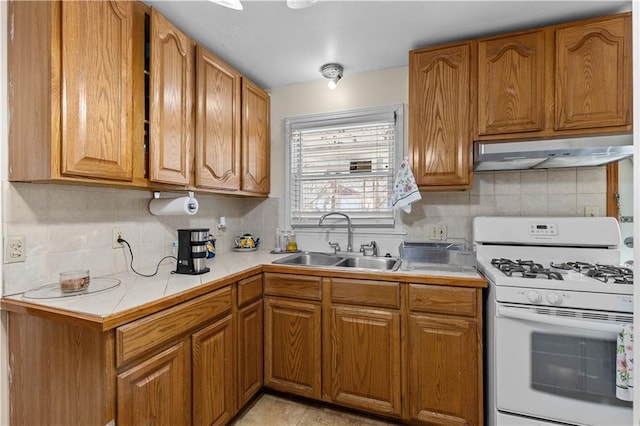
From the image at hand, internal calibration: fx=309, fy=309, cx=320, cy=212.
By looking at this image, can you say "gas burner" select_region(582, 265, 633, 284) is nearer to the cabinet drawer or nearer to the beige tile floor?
the cabinet drawer

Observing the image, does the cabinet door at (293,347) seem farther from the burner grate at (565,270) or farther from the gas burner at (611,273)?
the gas burner at (611,273)

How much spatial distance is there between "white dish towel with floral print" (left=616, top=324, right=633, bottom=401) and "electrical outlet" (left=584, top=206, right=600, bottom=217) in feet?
3.05

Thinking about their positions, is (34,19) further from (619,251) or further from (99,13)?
(619,251)

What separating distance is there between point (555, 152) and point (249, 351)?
2.10 metres

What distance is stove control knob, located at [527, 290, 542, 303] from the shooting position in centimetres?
143

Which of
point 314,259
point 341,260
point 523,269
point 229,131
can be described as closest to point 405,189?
point 341,260

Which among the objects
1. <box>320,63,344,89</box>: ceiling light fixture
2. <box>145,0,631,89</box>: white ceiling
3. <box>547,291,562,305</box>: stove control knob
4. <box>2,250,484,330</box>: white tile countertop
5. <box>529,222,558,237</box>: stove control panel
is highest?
<box>145,0,631,89</box>: white ceiling

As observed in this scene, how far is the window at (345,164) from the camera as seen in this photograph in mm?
2445

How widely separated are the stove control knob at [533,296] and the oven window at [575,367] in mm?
160

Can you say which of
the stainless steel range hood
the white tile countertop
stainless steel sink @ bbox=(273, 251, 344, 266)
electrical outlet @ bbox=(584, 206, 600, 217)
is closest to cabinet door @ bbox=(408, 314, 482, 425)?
the white tile countertop

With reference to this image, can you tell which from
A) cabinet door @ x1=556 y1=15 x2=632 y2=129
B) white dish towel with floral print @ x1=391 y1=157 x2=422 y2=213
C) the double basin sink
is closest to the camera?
cabinet door @ x1=556 y1=15 x2=632 y2=129

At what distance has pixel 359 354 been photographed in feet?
5.99

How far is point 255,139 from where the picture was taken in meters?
2.49

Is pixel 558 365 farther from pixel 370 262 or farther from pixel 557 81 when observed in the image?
pixel 557 81
